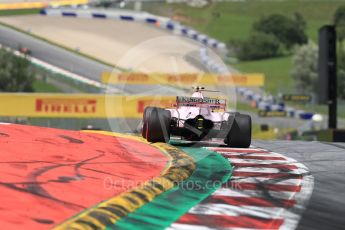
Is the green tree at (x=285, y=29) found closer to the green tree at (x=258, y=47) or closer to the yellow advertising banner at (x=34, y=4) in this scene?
the green tree at (x=258, y=47)

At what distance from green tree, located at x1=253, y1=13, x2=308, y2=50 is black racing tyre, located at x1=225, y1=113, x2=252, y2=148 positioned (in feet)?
325

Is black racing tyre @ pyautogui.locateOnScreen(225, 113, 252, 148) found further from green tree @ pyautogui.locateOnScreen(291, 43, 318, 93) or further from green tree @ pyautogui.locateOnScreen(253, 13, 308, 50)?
green tree @ pyautogui.locateOnScreen(253, 13, 308, 50)

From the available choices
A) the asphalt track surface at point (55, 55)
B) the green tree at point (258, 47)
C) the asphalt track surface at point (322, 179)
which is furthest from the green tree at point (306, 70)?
the asphalt track surface at point (322, 179)

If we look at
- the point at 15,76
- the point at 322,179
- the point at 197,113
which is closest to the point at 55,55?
the point at 15,76

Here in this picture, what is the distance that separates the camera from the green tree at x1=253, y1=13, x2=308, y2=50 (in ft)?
365

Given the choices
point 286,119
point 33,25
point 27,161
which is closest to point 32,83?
point 286,119

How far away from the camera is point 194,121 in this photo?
1284 cm

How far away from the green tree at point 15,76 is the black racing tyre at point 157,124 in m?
46.6

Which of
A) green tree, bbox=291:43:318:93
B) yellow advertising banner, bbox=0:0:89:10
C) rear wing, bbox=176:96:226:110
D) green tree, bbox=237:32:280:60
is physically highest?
yellow advertising banner, bbox=0:0:89:10

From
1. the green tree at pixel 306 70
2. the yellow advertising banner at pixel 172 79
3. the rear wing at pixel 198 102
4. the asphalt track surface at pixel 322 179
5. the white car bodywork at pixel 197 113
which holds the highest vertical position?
the green tree at pixel 306 70

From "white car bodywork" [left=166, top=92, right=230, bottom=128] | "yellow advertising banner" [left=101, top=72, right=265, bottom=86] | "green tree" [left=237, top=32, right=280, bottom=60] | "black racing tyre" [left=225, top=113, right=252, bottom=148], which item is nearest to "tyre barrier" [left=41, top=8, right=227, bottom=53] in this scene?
"green tree" [left=237, top=32, right=280, bottom=60]

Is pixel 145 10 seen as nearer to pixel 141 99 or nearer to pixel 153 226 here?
pixel 141 99

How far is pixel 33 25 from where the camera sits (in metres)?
93.6

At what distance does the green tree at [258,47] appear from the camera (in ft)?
333
